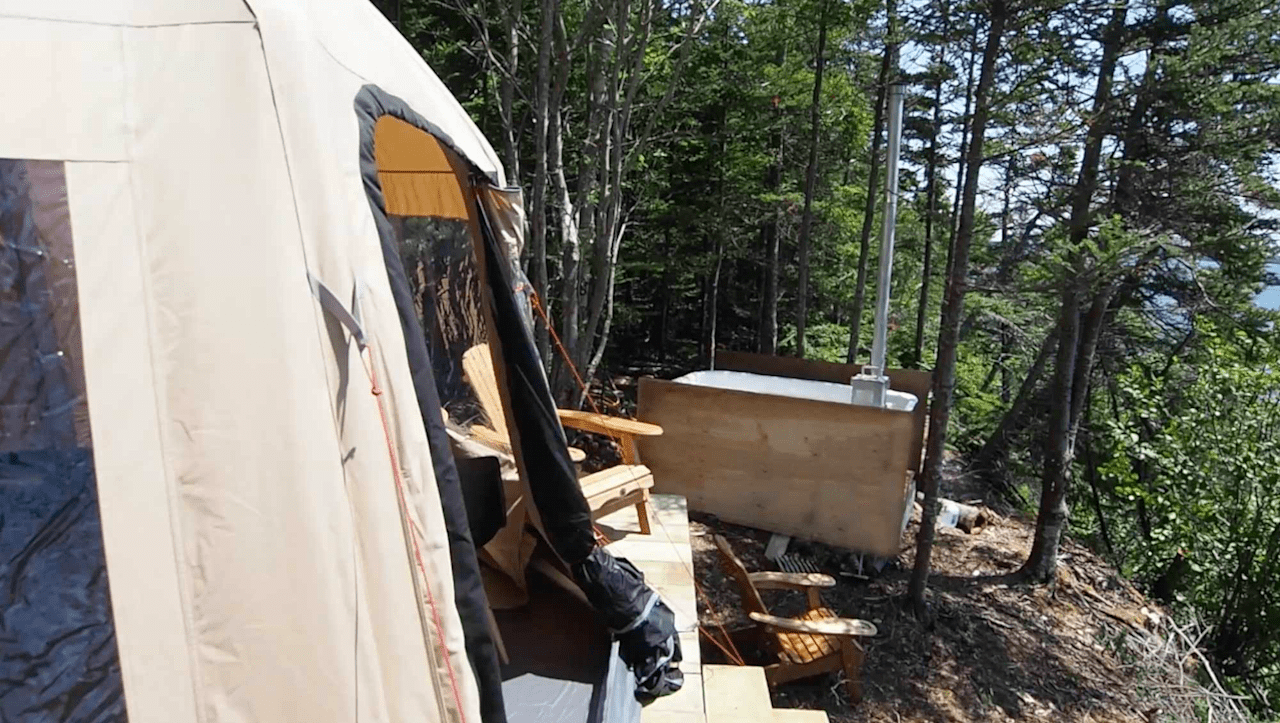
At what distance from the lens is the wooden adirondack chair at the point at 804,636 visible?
4957 mm

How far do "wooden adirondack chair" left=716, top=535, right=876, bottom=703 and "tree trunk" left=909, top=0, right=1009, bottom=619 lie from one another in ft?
3.98

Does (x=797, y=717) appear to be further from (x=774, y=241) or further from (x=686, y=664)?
(x=774, y=241)

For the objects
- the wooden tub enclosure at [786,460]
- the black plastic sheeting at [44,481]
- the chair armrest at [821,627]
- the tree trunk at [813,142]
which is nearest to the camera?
the black plastic sheeting at [44,481]

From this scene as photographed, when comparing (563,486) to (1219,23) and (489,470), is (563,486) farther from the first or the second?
(1219,23)

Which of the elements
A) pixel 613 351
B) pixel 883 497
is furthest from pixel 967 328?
pixel 883 497

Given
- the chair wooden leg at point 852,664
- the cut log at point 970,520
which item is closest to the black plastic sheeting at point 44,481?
the chair wooden leg at point 852,664

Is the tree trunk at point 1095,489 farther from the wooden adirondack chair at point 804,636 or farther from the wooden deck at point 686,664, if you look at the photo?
the wooden deck at point 686,664

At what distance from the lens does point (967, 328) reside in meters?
16.0

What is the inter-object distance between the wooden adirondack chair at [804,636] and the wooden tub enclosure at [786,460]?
1.14 meters

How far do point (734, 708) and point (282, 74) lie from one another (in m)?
3.37

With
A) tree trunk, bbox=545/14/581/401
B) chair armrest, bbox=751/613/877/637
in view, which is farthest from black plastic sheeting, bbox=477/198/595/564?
tree trunk, bbox=545/14/581/401

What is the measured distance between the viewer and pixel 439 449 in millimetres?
2008

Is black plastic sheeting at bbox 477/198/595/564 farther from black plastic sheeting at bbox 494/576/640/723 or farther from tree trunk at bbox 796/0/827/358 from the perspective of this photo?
tree trunk at bbox 796/0/827/358

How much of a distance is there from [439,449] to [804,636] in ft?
14.1
